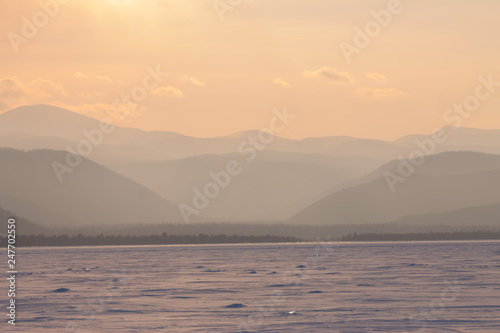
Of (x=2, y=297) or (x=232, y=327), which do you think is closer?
(x=232, y=327)

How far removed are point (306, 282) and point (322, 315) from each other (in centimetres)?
2315

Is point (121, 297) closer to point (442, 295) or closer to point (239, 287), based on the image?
point (239, 287)

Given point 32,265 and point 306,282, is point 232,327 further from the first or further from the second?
point 32,265

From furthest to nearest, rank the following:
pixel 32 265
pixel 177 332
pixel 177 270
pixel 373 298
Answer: pixel 32 265 → pixel 177 270 → pixel 373 298 → pixel 177 332

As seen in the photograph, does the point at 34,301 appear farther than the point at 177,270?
No

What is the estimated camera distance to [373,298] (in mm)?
63250

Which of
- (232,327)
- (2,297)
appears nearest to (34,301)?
(2,297)

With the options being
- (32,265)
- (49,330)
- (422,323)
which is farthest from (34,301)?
(32,265)

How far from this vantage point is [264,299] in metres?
63.2

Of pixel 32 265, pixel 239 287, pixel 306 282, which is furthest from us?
pixel 32 265

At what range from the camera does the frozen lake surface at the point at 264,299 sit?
5125 cm

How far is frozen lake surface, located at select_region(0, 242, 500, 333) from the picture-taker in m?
51.2

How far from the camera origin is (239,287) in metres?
72.6

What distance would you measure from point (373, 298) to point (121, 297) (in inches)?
695
